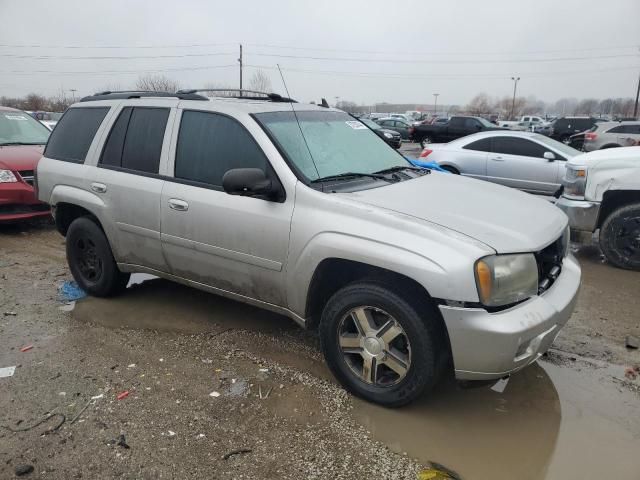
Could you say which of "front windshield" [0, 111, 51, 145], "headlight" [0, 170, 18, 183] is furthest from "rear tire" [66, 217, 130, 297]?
"front windshield" [0, 111, 51, 145]

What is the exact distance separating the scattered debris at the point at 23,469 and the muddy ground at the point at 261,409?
3 centimetres

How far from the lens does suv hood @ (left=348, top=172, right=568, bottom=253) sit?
115 inches

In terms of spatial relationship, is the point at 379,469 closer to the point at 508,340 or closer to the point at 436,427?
the point at 436,427

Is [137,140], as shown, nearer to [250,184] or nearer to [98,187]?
[98,187]

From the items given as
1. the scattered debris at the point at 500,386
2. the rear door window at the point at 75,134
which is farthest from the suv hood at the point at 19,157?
the scattered debris at the point at 500,386

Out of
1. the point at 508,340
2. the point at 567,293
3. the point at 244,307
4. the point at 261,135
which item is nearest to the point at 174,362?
the point at 244,307

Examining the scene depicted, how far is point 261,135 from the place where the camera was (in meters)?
3.55

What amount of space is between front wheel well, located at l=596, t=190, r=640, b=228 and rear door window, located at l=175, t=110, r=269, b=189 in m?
4.53

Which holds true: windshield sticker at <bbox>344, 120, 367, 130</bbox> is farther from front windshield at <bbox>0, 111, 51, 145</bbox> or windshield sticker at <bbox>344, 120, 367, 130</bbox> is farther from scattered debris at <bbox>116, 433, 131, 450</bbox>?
front windshield at <bbox>0, 111, 51, 145</bbox>

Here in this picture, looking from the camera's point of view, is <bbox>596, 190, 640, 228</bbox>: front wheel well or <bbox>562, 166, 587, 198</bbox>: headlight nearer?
<bbox>596, 190, 640, 228</bbox>: front wheel well

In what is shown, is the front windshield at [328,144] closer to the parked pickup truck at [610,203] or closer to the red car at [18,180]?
the parked pickup truck at [610,203]

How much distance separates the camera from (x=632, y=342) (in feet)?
13.3

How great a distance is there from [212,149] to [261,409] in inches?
74.1

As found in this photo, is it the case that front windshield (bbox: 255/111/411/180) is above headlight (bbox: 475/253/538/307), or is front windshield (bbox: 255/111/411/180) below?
above
